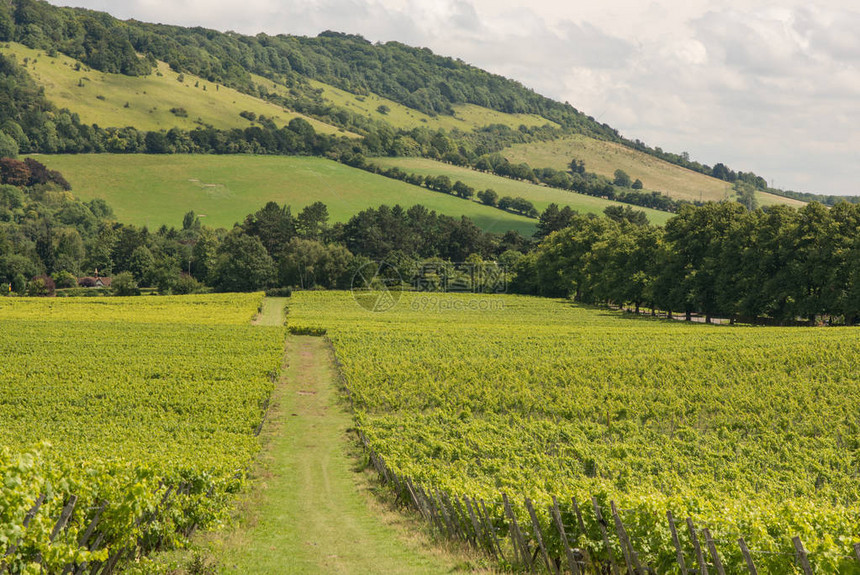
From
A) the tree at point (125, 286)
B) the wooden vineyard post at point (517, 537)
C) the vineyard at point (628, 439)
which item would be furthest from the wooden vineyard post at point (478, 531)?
the tree at point (125, 286)

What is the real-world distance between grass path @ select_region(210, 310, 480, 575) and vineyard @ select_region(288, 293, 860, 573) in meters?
1.22

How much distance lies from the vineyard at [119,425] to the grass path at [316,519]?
3.96ft

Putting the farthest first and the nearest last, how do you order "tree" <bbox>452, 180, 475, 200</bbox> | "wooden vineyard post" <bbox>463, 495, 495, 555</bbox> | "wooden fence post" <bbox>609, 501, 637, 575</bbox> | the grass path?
1. "tree" <bbox>452, 180, 475, 200</bbox>
2. the grass path
3. "wooden vineyard post" <bbox>463, 495, 495, 555</bbox>
4. "wooden fence post" <bbox>609, 501, 637, 575</bbox>

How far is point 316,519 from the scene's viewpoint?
21.1 m

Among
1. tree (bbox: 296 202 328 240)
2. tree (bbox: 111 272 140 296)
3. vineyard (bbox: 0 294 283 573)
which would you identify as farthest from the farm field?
vineyard (bbox: 0 294 283 573)

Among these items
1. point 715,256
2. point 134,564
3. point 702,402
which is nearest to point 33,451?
point 134,564

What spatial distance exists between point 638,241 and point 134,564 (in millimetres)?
92521

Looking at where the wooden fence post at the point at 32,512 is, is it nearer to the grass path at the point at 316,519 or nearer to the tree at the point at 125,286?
the grass path at the point at 316,519

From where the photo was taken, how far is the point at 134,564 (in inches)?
541

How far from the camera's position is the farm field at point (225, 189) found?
165 meters

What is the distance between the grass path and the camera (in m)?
16.6

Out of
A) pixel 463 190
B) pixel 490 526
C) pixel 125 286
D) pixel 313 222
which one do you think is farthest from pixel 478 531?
pixel 463 190

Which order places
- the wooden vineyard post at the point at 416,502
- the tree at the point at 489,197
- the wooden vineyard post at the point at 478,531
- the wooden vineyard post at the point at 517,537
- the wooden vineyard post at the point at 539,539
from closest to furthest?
the wooden vineyard post at the point at 539,539 → the wooden vineyard post at the point at 517,537 → the wooden vineyard post at the point at 478,531 → the wooden vineyard post at the point at 416,502 → the tree at the point at 489,197

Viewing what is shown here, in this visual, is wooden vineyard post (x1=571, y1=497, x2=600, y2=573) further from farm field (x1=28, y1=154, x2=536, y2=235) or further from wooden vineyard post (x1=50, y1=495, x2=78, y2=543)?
farm field (x1=28, y1=154, x2=536, y2=235)
